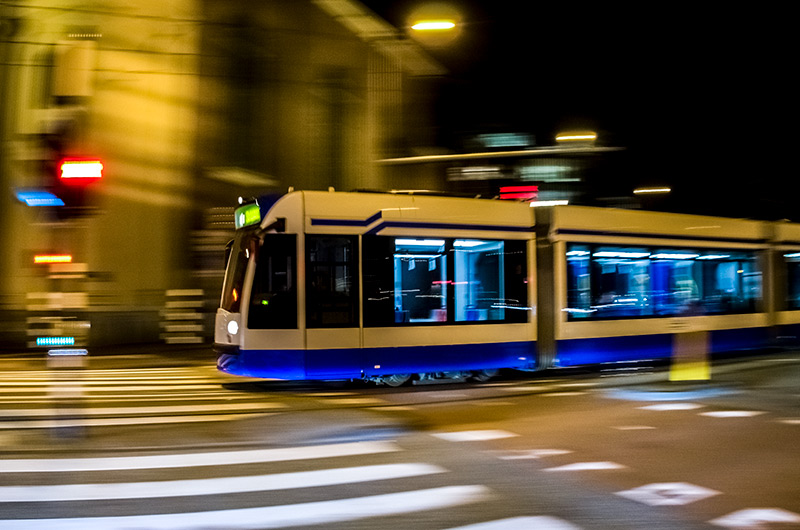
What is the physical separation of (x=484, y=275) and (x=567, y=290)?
1991mm

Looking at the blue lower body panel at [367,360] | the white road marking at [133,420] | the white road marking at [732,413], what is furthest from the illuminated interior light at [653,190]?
the white road marking at [133,420]

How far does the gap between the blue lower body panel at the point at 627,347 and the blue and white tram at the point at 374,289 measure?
1.06m

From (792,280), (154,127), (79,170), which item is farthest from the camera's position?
(154,127)

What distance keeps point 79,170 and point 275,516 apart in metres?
8.87

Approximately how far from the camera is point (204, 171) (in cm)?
2472

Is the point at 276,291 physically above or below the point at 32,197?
below

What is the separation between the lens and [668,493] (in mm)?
6230

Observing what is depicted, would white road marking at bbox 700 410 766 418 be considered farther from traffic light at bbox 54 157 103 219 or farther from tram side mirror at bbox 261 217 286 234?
traffic light at bbox 54 157 103 219

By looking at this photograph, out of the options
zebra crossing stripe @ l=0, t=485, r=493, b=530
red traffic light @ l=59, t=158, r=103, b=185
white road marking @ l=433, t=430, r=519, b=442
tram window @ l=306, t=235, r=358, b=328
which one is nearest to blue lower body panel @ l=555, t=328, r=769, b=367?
tram window @ l=306, t=235, r=358, b=328

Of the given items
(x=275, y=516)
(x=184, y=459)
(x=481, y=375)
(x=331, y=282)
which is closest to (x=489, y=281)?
(x=481, y=375)

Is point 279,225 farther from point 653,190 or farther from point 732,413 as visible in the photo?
point 653,190

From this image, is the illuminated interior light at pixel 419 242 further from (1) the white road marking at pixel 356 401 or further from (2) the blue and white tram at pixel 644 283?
(1) the white road marking at pixel 356 401

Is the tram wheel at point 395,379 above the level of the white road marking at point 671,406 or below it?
above

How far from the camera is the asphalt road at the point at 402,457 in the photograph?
5.62 m
